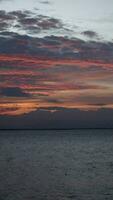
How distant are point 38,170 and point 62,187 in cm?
2365

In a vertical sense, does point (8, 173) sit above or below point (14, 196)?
below

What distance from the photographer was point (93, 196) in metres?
55.7

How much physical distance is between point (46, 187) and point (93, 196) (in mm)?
9882

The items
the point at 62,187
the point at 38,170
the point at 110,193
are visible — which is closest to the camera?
the point at 110,193

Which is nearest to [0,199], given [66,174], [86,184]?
[86,184]

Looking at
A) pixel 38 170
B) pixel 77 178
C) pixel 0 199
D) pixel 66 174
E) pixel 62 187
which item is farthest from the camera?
pixel 38 170

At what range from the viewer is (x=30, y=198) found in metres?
54.9

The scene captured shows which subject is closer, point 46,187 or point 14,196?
point 14,196

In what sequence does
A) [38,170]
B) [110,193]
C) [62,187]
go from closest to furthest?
1. [110,193]
2. [62,187]
3. [38,170]

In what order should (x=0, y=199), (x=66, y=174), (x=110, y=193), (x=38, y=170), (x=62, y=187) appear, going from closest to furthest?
(x=0, y=199) < (x=110, y=193) < (x=62, y=187) < (x=66, y=174) < (x=38, y=170)

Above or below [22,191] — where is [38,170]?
below

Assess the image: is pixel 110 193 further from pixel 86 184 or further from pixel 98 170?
pixel 98 170

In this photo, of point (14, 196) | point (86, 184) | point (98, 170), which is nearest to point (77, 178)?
point (86, 184)

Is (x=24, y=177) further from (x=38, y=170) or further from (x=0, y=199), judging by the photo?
(x=0, y=199)
